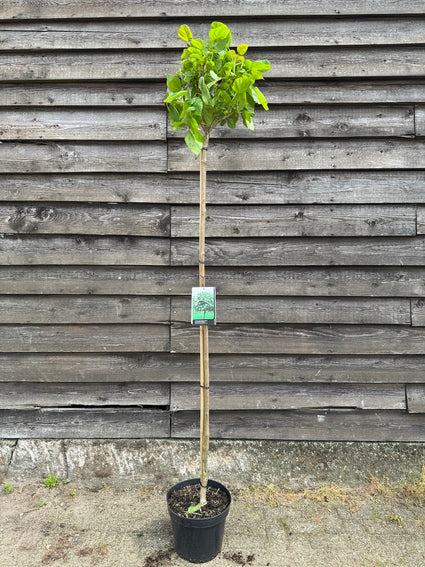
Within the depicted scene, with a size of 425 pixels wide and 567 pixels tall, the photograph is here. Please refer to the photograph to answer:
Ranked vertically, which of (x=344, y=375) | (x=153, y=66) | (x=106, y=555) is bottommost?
(x=106, y=555)

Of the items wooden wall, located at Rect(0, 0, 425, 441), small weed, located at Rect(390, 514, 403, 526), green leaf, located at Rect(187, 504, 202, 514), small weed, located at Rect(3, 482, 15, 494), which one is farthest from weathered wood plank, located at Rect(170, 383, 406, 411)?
small weed, located at Rect(3, 482, 15, 494)

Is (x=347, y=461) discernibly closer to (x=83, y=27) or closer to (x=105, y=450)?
(x=105, y=450)

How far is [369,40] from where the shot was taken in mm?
3078

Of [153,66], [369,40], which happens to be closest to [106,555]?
[153,66]

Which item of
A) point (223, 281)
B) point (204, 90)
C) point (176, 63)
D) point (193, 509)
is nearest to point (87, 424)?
point (193, 509)

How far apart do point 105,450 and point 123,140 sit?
2082mm

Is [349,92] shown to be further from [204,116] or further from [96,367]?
[96,367]

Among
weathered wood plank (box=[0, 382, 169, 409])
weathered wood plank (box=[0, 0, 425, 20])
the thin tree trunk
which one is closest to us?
the thin tree trunk

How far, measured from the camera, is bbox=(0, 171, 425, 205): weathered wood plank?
3.15 metres

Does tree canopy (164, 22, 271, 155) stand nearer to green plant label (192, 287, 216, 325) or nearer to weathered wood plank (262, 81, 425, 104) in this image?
green plant label (192, 287, 216, 325)

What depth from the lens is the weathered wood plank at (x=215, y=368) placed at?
3217 mm

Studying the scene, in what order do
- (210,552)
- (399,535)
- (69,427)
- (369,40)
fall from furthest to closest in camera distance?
1. (69,427)
2. (369,40)
3. (399,535)
4. (210,552)

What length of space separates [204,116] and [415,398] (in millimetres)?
2297

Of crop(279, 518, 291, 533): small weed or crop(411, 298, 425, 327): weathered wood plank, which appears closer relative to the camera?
crop(279, 518, 291, 533): small weed
